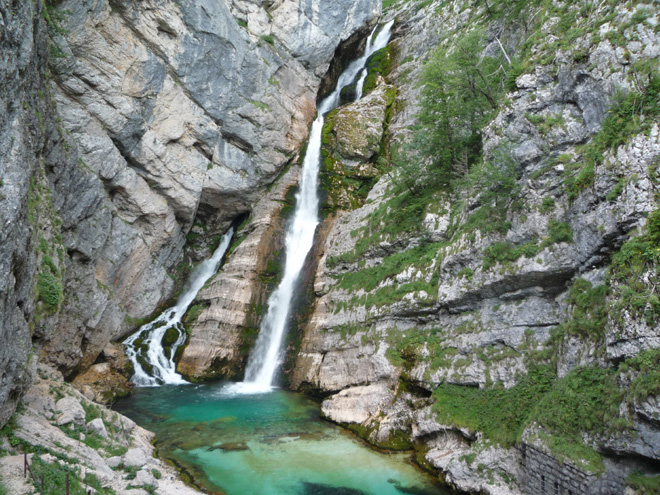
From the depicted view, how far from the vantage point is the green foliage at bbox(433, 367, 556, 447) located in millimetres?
11430

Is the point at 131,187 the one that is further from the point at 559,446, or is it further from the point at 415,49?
the point at 415,49

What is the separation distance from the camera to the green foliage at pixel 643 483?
7.73m

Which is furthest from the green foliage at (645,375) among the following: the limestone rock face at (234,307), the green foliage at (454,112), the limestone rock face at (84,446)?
the limestone rock face at (234,307)

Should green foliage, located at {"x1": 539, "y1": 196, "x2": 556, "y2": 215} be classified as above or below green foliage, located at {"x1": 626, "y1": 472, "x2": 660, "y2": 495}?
above

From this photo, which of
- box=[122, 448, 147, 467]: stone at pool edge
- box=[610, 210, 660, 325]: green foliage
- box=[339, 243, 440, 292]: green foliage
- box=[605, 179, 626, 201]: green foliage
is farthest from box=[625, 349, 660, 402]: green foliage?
box=[122, 448, 147, 467]: stone at pool edge

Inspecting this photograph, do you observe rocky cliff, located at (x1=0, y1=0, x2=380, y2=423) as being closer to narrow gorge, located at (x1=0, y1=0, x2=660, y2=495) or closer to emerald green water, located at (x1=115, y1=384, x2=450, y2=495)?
narrow gorge, located at (x1=0, y1=0, x2=660, y2=495)

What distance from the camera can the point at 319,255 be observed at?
25.7 meters

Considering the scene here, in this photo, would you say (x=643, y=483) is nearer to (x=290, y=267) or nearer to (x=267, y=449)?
(x=267, y=449)

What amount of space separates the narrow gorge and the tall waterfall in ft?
0.51

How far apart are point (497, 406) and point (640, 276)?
5.52m

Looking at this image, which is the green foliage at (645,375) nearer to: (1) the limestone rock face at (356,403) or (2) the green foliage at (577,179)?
(2) the green foliage at (577,179)

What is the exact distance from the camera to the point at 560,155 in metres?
13.1

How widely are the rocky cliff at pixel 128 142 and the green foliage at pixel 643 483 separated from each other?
12.8 metres

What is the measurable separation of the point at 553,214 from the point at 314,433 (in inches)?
455
